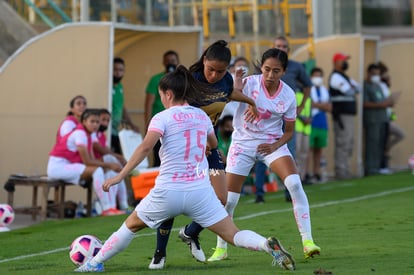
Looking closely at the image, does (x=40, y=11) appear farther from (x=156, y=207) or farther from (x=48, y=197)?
(x=156, y=207)

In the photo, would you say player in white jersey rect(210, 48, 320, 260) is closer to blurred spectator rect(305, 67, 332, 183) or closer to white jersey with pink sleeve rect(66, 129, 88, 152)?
white jersey with pink sleeve rect(66, 129, 88, 152)

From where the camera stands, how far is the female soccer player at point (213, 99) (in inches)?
405

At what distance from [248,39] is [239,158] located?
50.1 feet

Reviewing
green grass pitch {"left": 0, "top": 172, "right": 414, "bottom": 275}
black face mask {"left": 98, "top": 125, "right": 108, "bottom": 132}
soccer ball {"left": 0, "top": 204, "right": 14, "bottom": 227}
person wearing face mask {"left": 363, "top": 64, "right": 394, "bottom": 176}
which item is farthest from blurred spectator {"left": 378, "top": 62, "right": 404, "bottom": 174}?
soccer ball {"left": 0, "top": 204, "right": 14, "bottom": 227}

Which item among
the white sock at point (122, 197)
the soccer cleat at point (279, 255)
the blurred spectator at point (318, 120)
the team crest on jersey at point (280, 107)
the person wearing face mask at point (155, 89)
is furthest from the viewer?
the blurred spectator at point (318, 120)

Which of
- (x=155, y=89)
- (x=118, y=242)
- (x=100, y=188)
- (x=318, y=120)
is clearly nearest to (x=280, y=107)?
(x=118, y=242)

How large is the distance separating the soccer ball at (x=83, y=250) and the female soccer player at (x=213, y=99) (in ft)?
1.78

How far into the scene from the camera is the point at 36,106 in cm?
1820

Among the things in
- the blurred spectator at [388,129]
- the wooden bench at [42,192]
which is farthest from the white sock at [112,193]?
the blurred spectator at [388,129]

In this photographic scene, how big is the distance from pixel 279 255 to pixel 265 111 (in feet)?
7.51

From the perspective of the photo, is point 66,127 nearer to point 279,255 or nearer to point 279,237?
point 279,237

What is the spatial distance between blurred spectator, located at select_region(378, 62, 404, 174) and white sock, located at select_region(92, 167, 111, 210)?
9973 millimetres

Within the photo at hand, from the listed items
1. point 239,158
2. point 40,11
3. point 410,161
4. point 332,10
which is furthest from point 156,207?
point 332,10

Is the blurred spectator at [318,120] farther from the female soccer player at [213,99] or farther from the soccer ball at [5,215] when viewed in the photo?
the female soccer player at [213,99]
